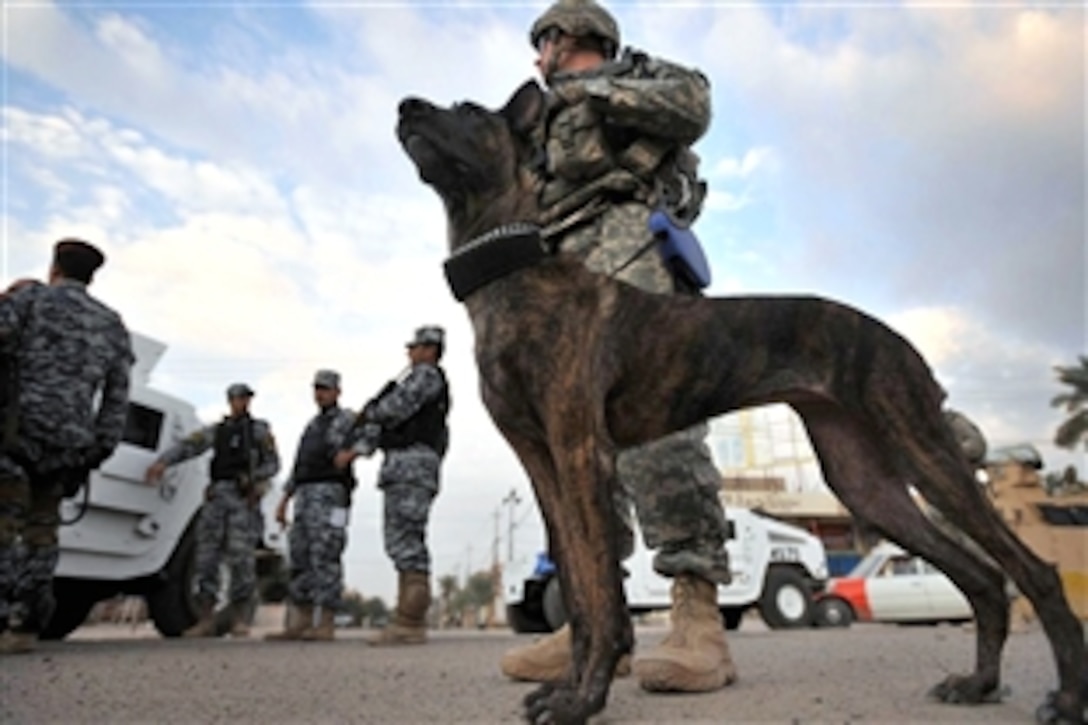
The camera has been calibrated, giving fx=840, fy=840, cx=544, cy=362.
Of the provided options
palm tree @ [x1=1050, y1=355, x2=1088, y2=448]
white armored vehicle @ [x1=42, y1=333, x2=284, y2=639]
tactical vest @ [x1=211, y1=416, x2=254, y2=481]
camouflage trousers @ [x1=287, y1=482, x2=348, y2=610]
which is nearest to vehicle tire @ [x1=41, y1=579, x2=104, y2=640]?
white armored vehicle @ [x1=42, y1=333, x2=284, y2=639]

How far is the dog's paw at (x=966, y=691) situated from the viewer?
2.36 m

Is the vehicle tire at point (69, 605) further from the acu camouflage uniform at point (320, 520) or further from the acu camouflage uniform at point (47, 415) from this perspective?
the acu camouflage uniform at point (47, 415)

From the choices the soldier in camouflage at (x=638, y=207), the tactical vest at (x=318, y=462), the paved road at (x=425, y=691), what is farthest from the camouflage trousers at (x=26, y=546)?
the soldier in camouflage at (x=638, y=207)

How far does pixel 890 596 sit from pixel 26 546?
13279mm

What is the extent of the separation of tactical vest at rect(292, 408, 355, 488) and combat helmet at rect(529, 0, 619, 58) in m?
4.46

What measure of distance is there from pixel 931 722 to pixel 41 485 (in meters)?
4.65

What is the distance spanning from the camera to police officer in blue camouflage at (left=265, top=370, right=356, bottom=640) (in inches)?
268

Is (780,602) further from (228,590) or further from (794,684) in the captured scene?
(794,684)

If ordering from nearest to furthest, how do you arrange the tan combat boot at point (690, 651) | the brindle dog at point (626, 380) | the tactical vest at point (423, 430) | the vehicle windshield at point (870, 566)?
the brindle dog at point (626, 380) < the tan combat boot at point (690, 651) < the tactical vest at point (423, 430) < the vehicle windshield at point (870, 566)

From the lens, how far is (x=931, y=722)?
6.86 feet

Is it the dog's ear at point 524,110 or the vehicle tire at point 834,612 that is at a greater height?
the dog's ear at point 524,110

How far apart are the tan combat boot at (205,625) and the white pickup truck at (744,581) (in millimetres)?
4262

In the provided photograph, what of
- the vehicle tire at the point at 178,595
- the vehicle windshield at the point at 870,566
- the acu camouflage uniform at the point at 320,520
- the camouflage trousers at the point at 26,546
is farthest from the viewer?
the vehicle windshield at the point at 870,566

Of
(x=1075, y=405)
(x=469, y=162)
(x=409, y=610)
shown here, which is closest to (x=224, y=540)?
(x=409, y=610)
